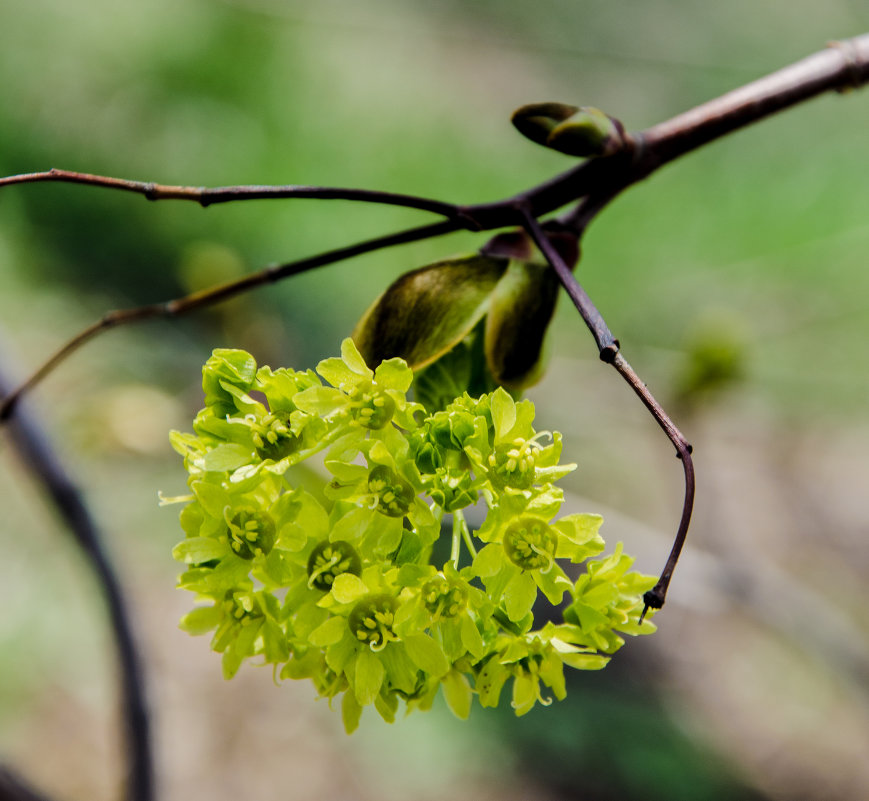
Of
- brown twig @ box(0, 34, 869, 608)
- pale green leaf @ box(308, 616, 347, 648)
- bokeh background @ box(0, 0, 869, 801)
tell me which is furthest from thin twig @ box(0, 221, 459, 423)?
bokeh background @ box(0, 0, 869, 801)

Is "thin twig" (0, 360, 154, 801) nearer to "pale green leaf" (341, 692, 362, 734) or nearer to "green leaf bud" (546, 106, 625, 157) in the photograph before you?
"pale green leaf" (341, 692, 362, 734)

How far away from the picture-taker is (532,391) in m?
2.13

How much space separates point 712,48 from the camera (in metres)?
3.24

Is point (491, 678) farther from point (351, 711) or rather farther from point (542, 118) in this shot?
point (542, 118)

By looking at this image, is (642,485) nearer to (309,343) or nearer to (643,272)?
(643,272)

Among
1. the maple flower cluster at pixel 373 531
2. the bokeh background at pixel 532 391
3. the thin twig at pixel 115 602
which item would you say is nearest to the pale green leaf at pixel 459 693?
the maple flower cluster at pixel 373 531

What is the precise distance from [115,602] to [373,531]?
A: 511 millimetres

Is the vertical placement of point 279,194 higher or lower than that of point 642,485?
lower

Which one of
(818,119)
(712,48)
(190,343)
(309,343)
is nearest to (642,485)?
(309,343)

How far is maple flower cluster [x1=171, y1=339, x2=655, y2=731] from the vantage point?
14.6 inches

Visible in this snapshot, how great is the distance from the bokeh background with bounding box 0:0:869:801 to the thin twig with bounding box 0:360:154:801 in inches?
23.3

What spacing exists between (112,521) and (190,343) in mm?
543

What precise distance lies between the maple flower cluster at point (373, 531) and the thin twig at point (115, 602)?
422mm

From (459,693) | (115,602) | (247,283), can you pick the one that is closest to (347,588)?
(459,693)
